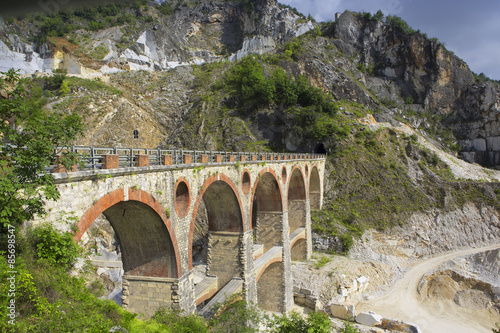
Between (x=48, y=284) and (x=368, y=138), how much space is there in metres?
52.9

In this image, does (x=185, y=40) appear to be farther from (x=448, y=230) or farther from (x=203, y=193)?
(x=203, y=193)

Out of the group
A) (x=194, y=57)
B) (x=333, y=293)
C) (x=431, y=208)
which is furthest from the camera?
(x=194, y=57)

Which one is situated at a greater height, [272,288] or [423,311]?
[272,288]

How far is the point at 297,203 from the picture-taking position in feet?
130

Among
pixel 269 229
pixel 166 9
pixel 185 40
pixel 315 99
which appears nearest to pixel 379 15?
pixel 315 99

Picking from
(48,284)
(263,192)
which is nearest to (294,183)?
(263,192)

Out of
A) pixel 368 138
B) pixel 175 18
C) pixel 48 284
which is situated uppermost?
pixel 175 18

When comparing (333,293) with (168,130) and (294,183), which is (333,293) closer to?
(294,183)

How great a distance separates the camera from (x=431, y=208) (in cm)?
4544

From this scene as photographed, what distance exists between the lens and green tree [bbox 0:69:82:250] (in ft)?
23.9

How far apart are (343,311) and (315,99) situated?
38.9 metres

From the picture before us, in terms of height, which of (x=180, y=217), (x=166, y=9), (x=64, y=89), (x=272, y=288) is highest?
(x=166, y=9)

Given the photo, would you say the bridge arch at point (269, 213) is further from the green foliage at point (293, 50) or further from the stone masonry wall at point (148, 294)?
the green foliage at point (293, 50)

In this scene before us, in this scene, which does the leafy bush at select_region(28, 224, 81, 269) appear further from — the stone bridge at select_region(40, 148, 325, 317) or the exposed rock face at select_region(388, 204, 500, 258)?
the exposed rock face at select_region(388, 204, 500, 258)
